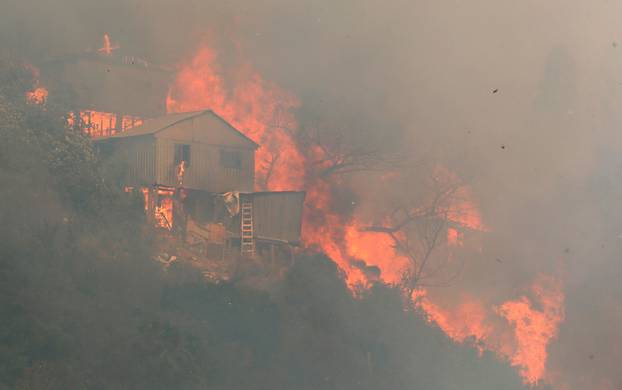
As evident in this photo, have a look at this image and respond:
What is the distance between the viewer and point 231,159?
40562mm

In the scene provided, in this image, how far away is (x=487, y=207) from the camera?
53.3 metres

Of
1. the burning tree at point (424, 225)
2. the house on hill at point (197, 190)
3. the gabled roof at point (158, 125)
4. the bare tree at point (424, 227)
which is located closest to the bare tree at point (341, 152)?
the burning tree at point (424, 225)

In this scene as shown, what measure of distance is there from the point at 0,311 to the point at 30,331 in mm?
1159


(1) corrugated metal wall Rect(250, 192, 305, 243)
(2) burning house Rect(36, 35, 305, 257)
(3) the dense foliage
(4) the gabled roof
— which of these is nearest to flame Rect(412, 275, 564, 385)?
(3) the dense foliage

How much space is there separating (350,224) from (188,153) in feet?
42.2

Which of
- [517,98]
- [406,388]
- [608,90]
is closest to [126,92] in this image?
[406,388]

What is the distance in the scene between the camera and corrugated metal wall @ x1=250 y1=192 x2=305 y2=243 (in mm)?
37969

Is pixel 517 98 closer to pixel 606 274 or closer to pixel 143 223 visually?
pixel 606 274

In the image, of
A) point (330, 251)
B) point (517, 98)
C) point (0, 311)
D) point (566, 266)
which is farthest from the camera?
point (517, 98)

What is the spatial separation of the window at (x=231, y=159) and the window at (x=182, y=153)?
2235 mm

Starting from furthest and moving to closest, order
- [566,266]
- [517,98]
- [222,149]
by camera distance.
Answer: [517,98] → [566,266] → [222,149]

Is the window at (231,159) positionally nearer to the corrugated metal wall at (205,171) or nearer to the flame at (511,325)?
the corrugated metal wall at (205,171)

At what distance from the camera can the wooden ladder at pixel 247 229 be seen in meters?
37.5

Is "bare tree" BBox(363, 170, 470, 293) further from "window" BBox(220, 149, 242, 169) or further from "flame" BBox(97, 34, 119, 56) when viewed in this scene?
"flame" BBox(97, 34, 119, 56)
